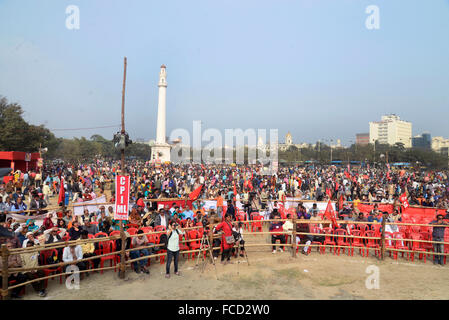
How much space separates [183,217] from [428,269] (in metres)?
7.81

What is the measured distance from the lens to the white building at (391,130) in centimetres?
16662

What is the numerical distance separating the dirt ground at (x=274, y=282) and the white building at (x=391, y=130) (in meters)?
176

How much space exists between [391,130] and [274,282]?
609 ft

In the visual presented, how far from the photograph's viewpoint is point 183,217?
11.4m

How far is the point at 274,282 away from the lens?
7.30m

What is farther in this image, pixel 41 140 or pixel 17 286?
pixel 41 140

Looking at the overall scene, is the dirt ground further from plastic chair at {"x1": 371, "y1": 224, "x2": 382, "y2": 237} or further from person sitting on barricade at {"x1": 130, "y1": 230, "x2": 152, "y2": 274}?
plastic chair at {"x1": 371, "y1": 224, "x2": 382, "y2": 237}

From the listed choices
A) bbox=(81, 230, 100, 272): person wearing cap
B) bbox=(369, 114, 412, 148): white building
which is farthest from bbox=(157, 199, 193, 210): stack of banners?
bbox=(369, 114, 412, 148): white building

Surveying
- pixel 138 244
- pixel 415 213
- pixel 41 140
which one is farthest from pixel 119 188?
pixel 41 140

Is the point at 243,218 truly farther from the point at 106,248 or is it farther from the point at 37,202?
the point at 37,202

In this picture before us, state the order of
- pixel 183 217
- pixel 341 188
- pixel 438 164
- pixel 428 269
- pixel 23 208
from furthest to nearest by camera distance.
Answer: pixel 438 164 → pixel 341 188 → pixel 23 208 → pixel 183 217 → pixel 428 269

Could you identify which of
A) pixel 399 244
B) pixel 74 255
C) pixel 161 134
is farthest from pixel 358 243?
pixel 161 134

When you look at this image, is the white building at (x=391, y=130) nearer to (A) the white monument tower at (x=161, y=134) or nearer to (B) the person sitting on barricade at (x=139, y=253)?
(A) the white monument tower at (x=161, y=134)
